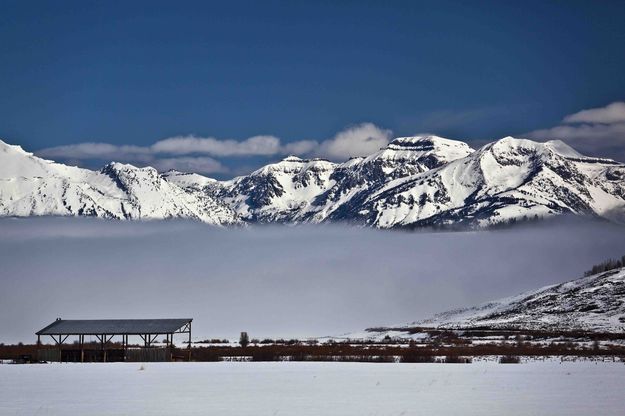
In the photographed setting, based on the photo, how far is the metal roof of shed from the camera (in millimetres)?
104250

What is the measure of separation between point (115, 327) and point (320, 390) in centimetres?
5423

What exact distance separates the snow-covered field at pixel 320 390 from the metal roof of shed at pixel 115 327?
24.1 meters

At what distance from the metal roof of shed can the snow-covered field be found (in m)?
24.1

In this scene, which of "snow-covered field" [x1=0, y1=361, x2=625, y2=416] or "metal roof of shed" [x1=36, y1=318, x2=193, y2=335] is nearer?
"snow-covered field" [x1=0, y1=361, x2=625, y2=416]

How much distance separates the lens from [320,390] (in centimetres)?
5681

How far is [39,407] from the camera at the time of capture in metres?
47.5

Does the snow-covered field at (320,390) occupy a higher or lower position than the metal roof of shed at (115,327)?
lower

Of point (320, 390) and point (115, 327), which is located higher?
point (115, 327)

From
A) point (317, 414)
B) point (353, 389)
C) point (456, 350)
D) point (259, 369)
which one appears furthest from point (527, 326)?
point (317, 414)

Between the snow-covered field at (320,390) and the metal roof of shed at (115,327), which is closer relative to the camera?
the snow-covered field at (320,390)

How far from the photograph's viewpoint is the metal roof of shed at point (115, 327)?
10425 centimetres

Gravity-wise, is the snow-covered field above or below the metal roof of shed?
below

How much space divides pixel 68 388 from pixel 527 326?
5325 inches

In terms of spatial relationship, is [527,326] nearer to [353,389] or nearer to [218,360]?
[218,360]
